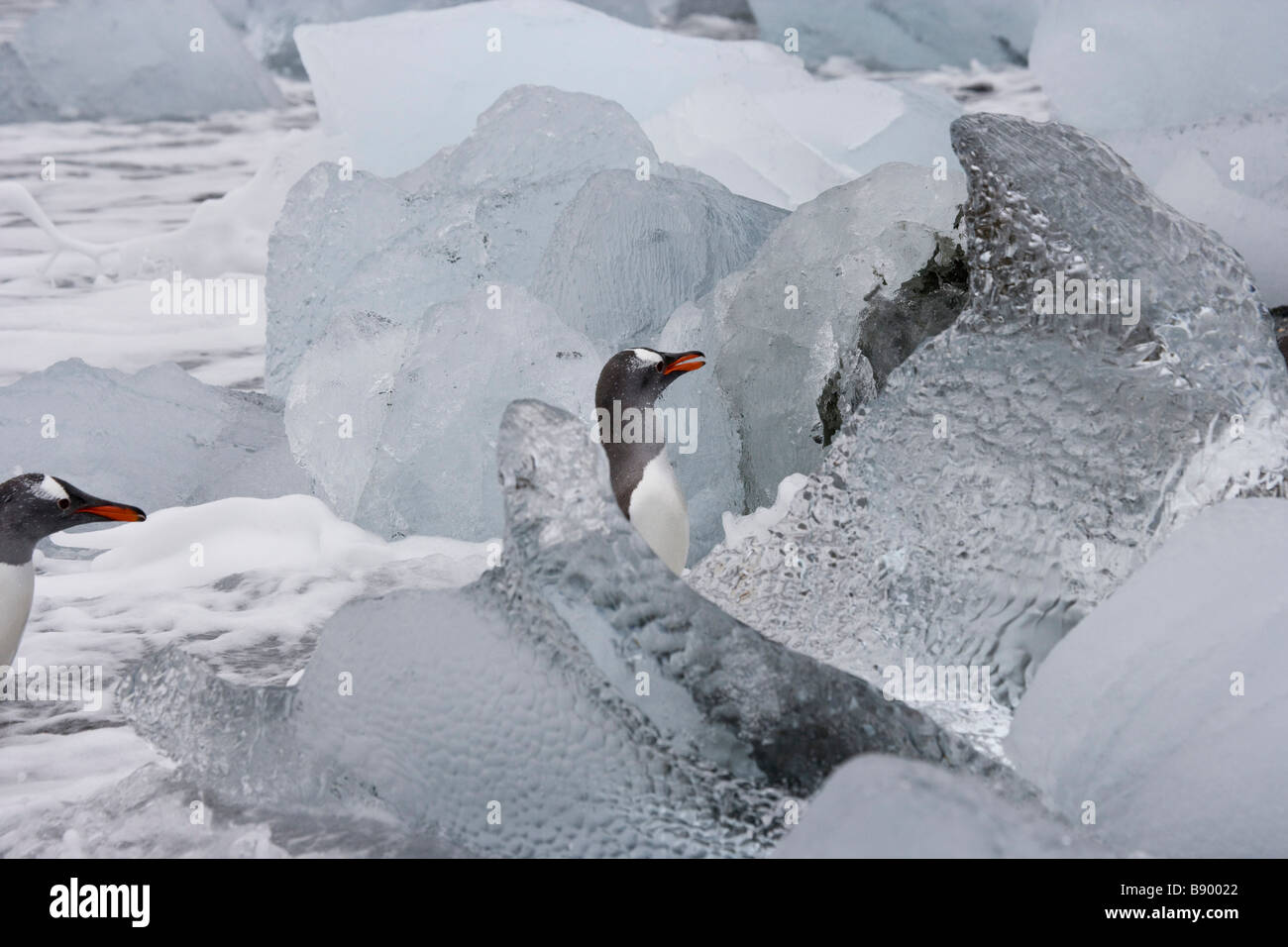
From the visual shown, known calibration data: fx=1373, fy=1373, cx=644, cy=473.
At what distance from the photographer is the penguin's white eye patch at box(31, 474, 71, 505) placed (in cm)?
250

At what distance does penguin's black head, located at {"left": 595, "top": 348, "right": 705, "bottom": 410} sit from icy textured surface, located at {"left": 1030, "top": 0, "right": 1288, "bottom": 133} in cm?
229

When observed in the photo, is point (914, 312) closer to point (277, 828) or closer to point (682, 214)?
point (682, 214)

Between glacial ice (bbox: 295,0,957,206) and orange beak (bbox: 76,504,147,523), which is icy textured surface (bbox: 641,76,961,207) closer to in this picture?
glacial ice (bbox: 295,0,957,206)

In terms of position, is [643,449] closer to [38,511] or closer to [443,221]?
[38,511]

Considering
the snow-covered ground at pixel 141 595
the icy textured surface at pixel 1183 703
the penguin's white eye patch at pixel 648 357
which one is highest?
the penguin's white eye patch at pixel 648 357

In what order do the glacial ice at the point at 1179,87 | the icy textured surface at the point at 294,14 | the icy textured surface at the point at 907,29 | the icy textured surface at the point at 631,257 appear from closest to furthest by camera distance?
the icy textured surface at the point at 631,257 → the glacial ice at the point at 1179,87 → the icy textured surface at the point at 907,29 → the icy textured surface at the point at 294,14

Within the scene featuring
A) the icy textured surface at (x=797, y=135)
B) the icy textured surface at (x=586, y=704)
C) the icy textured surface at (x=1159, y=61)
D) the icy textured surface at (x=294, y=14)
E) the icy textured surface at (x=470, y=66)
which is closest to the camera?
the icy textured surface at (x=586, y=704)

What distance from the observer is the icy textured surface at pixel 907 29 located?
7.97m

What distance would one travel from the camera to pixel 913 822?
1.38m

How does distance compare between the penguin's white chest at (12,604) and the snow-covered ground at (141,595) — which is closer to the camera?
the snow-covered ground at (141,595)

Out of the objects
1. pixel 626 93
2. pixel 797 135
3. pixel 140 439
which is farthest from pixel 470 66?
pixel 140 439

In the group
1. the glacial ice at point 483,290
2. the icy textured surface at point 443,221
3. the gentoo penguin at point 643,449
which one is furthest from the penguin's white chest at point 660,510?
the icy textured surface at point 443,221

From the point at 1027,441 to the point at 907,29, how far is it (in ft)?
21.5

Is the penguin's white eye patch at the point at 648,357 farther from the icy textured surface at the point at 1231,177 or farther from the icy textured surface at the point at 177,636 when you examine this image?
the icy textured surface at the point at 1231,177
